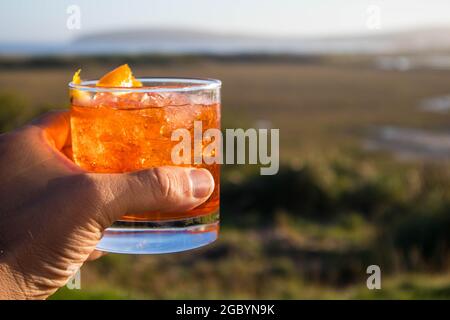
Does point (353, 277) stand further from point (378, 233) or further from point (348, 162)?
point (348, 162)

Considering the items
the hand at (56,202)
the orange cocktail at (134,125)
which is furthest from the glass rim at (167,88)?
the hand at (56,202)

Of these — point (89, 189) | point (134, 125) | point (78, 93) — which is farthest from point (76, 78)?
point (89, 189)

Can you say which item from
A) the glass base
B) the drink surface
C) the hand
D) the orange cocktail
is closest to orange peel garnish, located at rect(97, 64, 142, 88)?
the orange cocktail

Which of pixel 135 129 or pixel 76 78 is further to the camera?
pixel 76 78

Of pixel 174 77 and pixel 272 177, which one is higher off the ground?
pixel 174 77

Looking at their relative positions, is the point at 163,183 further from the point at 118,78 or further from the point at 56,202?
the point at 118,78

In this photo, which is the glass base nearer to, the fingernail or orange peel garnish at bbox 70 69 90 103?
the fingernail
